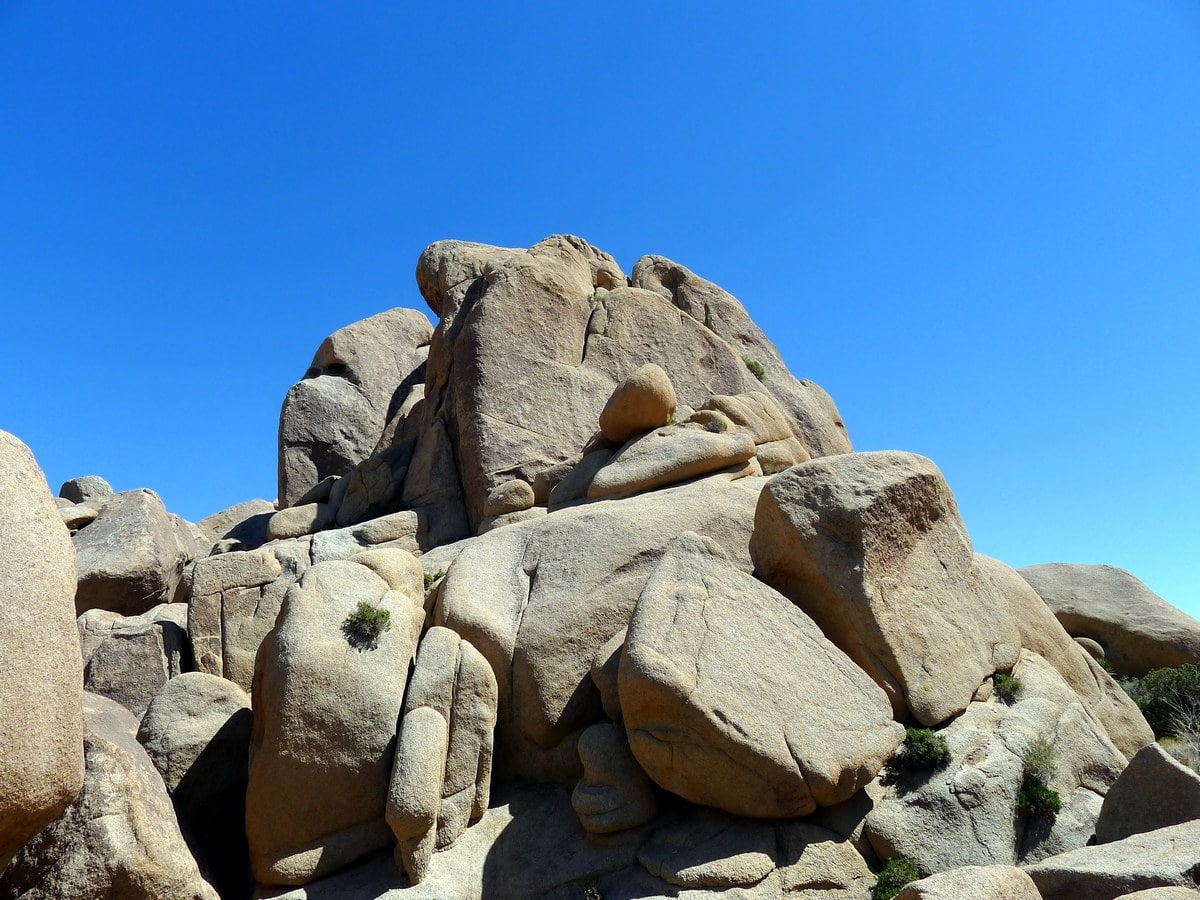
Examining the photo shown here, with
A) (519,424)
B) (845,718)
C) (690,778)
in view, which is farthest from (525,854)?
(519,424)

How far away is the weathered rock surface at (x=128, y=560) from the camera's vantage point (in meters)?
22.9

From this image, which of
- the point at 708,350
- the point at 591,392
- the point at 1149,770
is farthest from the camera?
the point at 708,350

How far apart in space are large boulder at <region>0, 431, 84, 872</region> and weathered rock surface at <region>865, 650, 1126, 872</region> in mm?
9399

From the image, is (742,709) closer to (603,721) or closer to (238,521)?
(603,721)

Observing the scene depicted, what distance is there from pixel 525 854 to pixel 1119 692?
11.8 meters

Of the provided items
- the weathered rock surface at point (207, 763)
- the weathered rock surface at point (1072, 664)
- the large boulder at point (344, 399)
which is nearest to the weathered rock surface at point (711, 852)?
the weathered rock surface at point (207, 763)

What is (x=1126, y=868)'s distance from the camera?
9.15 m

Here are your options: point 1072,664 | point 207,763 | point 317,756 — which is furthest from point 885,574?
point 207,763

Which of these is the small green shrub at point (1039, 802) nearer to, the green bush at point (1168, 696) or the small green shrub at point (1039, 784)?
the small green shrub at point (1039, 784)

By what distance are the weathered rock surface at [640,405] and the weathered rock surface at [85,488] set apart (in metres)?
23.0

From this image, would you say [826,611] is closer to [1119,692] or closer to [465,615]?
[465,615]

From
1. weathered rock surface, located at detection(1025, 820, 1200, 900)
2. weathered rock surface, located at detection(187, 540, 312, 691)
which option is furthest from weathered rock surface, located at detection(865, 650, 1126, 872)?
weathered rock surface, located at detection(187, 540, 312, 691)

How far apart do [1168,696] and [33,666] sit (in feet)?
67.2

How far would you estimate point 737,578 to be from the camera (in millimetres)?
14188
